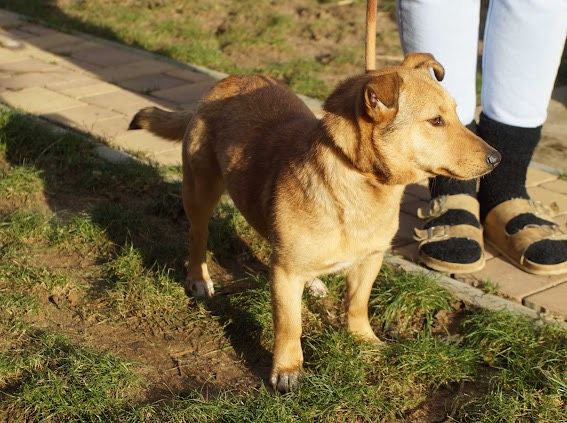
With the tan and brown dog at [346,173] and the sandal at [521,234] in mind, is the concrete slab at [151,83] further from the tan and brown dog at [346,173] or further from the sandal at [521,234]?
the tan and brown dog at [346,173]

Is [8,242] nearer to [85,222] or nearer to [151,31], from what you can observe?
[85,222]

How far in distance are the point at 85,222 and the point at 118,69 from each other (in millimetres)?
3340

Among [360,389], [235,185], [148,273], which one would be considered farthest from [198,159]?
[360,389]

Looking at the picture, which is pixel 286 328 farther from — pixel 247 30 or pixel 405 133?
pixel 247 30

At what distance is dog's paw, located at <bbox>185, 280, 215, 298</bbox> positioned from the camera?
4164 millimetres

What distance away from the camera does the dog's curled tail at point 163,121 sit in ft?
14.7

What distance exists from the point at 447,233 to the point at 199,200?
1197mm

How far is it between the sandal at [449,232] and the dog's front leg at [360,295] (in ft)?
2.22

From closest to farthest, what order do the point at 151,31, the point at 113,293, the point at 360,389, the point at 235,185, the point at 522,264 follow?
the point at 360,389, the point at 235,185, the point at 113,293, the point at 522,264, the point at 151,31

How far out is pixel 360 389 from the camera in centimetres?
328

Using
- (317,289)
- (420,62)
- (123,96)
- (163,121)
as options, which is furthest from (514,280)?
(123,96)

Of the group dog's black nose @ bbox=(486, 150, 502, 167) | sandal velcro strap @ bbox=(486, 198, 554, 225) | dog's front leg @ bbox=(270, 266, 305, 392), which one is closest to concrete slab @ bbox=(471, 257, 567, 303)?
sandal velcro strap @ bbox=(486, 198, 554, 225)

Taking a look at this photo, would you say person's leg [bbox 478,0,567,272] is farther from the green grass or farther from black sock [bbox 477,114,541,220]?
the green grass

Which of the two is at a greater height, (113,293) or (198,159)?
(198,159)
